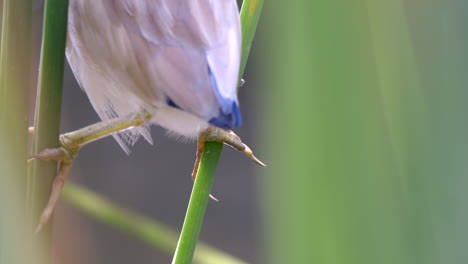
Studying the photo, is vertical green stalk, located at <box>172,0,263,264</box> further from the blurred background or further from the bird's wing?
the blurred background

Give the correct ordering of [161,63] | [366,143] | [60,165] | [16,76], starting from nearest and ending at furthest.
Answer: [366,143], [16,76], [161,63], [60,165]

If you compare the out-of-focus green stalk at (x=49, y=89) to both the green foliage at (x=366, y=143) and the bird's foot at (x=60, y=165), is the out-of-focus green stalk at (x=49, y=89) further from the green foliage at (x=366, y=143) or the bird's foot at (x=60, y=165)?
the green foliage at (x=366, y=143)

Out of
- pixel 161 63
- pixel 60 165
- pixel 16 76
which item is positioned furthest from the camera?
pixel 60 165

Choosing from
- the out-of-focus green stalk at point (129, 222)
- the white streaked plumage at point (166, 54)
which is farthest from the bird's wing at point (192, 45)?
the out-of-focus green stalk at point (129, 222)

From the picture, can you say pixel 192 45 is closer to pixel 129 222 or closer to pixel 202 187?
pixel 202 187

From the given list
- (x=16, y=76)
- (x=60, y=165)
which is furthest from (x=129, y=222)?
(x=16, y=76)

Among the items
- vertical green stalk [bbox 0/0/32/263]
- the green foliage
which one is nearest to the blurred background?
the green foliage
